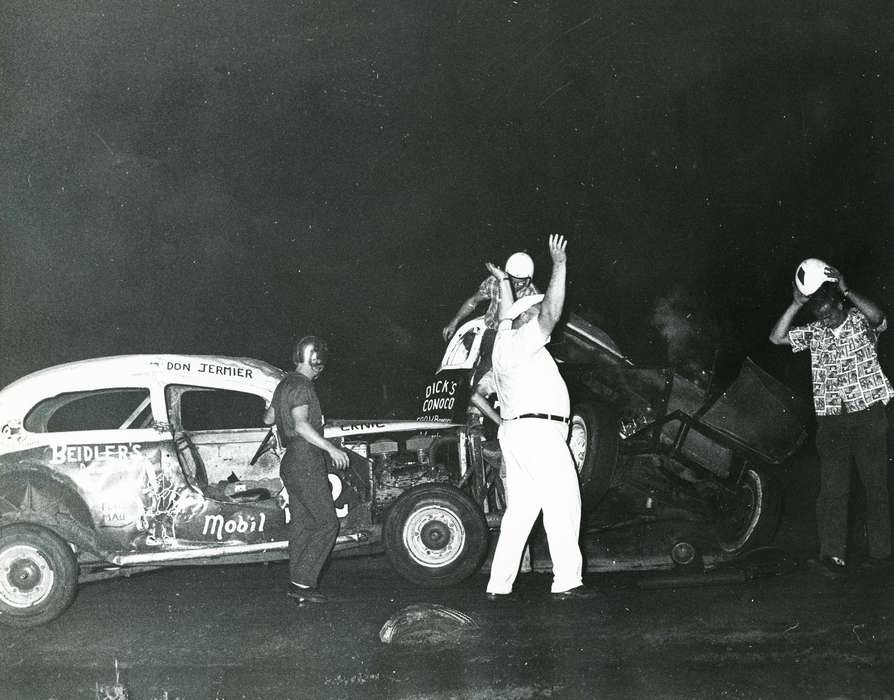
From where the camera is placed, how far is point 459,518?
20.5 feet

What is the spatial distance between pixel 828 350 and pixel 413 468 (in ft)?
10.7

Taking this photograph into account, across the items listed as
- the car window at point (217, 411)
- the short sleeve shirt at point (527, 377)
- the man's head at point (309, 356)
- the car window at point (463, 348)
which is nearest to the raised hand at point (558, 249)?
the short sleeve shirt at point (527, 377)

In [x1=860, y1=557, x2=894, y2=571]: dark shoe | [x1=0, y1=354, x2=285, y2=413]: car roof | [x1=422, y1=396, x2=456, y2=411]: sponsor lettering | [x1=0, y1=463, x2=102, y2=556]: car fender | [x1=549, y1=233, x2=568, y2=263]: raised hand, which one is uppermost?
[x1=549, y1=233, x2=568, y2=263]: raised hand

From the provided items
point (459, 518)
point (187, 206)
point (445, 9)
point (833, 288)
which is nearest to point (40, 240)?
point (187, 206)

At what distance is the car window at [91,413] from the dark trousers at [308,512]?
4.39 ft

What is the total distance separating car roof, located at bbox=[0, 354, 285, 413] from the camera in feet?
20.9

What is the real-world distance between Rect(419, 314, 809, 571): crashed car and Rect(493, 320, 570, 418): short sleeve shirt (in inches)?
41.4

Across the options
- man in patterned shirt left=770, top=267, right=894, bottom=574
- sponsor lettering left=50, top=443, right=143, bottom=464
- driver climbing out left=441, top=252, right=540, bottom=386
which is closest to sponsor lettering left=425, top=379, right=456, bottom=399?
driver climbing out left=441, top=252, right=540, bottom=386

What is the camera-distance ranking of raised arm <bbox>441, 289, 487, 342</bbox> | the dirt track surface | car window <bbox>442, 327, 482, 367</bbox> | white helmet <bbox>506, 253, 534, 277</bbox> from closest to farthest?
1. the dirt track surface
2. white helmet <bbox>506, 253, 534, 277</bbox>
3. raised arm <bbox>441, 289, 487, 342</bbox>
4. car window <bbox>442, 327, 482, 367</bbox>

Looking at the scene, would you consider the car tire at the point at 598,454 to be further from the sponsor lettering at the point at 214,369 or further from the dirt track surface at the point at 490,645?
the sponsor lettering at the point at 214,369

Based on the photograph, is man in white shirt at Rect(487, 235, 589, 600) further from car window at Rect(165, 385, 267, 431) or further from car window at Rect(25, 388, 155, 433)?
car window at Rect(165, 385, 267, 431)

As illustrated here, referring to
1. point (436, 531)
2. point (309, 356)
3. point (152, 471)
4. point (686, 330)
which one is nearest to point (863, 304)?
point (686, 330)

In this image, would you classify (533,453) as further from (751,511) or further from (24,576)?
(24,576)

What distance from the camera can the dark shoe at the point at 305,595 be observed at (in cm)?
594
